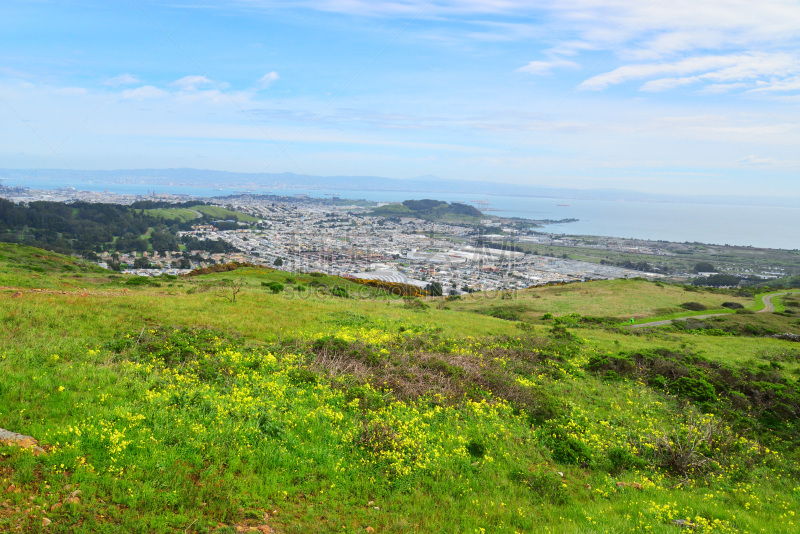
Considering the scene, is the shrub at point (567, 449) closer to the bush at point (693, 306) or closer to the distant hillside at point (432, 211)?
the bush at point (693, 306)

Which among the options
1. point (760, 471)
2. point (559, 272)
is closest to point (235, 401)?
point (760, 471)

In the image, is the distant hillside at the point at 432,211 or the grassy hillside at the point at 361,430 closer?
the grassy hillside at the point at 361,430

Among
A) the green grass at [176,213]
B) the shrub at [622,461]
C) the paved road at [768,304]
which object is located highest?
the green grass at [176,213]

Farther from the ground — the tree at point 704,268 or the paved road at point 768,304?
the tree at point 704,268

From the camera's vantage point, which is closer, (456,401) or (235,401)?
(235,401)

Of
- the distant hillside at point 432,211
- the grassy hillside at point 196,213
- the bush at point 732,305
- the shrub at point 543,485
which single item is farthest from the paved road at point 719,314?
the distant hillside at point 432,211

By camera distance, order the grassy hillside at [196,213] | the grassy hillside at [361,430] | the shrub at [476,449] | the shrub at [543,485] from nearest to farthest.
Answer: the grassy hillside at [361,430] → the shrub at [543,485] → the shrub at [476,449] → the grassy hillside at [196,213]

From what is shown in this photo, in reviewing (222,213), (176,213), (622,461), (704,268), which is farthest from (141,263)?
(704,268)

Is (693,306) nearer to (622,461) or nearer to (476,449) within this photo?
(622,461)

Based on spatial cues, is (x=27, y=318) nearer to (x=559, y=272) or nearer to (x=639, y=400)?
(x=639, y=400)
